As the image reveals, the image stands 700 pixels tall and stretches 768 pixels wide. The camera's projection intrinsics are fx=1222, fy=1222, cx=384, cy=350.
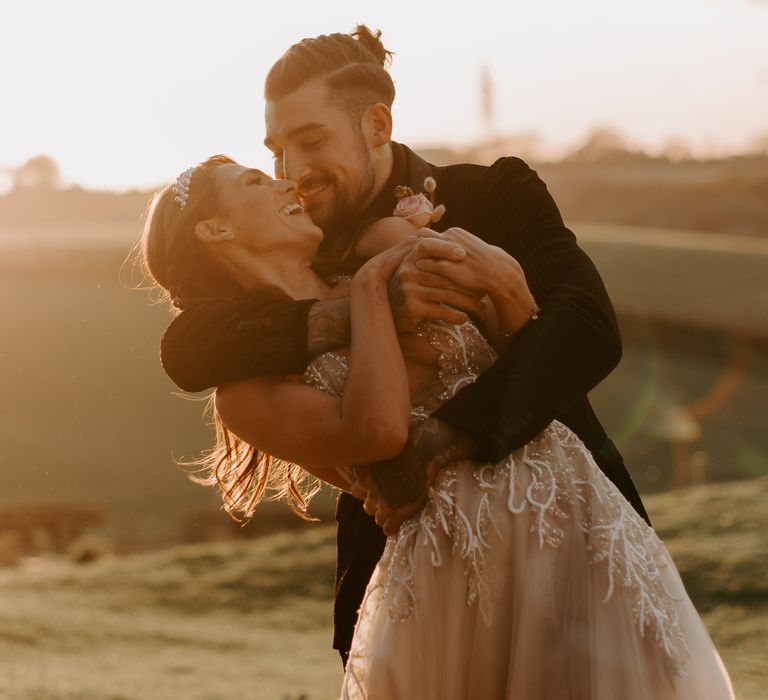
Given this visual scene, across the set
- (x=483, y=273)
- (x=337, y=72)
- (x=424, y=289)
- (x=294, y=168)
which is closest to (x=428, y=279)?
(x=424, y=289)

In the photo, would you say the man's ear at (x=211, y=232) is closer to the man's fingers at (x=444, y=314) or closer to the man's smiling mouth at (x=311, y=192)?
the man's smiling mouth at (x=311, y=192)

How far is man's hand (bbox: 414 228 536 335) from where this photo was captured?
2.78 meters

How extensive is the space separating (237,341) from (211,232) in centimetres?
37

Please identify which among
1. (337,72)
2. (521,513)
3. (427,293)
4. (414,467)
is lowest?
(521,513)

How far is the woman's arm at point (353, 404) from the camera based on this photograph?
2.68 meters

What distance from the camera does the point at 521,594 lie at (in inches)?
111

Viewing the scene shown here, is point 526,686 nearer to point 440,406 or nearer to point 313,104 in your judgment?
point 440,406

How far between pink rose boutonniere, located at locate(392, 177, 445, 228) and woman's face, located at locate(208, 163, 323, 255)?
226mm

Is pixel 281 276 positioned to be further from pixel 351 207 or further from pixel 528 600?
pixel 528 600

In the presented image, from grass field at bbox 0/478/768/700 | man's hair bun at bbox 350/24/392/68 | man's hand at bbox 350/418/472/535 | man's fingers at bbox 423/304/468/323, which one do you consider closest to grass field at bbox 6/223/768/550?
grass field at bbox 0/478/768/700

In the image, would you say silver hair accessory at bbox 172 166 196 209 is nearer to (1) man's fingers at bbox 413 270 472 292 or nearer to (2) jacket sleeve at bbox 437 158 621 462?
(1) man's fingers at bbox 413 270 472 292

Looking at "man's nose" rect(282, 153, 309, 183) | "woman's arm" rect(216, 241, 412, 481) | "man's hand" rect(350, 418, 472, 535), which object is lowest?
"man's hand" rect(350, 418, 472, 535)

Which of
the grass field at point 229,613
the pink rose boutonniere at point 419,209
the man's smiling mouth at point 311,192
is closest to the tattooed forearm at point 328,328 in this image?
the pink rose boutonniere at point 419,209

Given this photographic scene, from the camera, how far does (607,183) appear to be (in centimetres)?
5325
